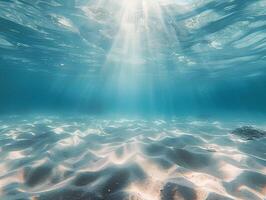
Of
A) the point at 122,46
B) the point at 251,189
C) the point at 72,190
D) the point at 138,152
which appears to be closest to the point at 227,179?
the point at 251,189

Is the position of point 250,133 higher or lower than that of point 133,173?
higher

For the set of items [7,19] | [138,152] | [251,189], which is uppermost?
[7,19]

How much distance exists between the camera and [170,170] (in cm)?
478

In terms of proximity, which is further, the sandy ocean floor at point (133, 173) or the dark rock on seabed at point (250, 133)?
the dark rock on seabed at point (250, 133)

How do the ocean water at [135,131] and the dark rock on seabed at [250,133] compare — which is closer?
the ocean water at [135,131]

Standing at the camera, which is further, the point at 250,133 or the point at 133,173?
the point at 250,133

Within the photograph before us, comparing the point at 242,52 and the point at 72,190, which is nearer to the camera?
the point at 72,190

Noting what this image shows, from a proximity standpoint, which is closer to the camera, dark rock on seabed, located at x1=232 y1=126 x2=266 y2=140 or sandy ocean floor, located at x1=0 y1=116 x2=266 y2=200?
sandy ocean floor, located at x1=0 y1=116 x2=266 y2=200

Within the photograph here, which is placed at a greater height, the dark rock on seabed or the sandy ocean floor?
the dark rock on seabed

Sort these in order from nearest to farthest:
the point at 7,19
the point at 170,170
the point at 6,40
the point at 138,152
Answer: the point at 170,170 → the point at 138,152 → the point at 7,19 → the point at 6,40

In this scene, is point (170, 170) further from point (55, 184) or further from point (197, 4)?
point (197, 4)

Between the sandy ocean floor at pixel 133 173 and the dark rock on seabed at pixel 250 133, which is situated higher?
the dark rock on seabed at pixel 250 133

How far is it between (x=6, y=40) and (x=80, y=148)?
20.8 m

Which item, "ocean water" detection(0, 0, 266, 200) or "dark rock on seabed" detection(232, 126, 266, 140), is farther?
"dark rock on seabed" detection(232, 126, 266, 140)
